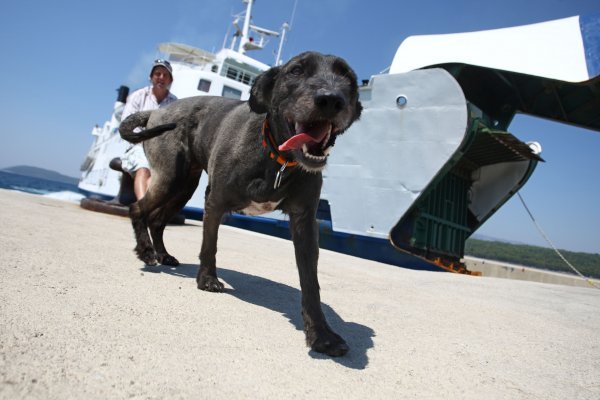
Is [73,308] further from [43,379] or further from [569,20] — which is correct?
[569,20]

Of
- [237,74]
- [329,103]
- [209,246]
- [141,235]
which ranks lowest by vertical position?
[141,235]

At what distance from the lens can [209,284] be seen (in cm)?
296

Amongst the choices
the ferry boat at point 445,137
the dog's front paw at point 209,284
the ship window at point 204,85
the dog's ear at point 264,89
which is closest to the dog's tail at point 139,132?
the dog's ear at point 264,89

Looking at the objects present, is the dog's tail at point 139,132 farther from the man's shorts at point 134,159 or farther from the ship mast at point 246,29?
the ship mast at point 246,29

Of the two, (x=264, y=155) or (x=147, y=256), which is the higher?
(x=264, y=155)

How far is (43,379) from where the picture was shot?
1234 mm

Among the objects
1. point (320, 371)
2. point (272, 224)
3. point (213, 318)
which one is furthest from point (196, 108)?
point (272, 224)

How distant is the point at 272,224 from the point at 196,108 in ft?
30.0

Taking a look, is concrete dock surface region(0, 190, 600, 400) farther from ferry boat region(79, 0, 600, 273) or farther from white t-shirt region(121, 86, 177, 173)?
ferry boat region(79, 0, 600, 273)

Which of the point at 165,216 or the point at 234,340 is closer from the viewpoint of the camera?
the point at 234,340

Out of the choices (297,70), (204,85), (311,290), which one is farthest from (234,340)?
(204,85)

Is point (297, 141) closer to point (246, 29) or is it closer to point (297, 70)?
point (297, 70)

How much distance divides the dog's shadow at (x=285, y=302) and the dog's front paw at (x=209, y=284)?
0.13m

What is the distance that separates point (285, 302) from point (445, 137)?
7.33 metres
